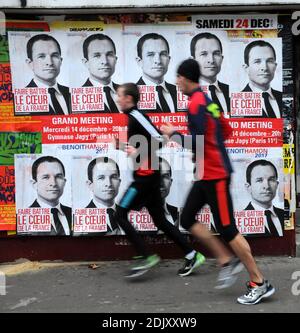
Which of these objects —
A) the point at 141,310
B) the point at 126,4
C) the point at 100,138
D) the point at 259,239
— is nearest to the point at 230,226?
the point at 141,310

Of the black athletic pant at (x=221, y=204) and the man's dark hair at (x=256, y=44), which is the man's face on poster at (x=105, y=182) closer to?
the black athletic pant at (x=221, y=204)

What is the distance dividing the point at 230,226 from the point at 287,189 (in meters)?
1.64

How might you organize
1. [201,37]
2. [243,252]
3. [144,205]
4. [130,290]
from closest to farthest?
[243,252] → [130,290] → [144,205] → [201,37]

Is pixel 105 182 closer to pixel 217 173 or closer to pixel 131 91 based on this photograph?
pixel 131 91

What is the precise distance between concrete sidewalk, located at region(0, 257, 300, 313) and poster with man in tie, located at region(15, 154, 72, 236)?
429 millimetres

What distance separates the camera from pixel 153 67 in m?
5.97

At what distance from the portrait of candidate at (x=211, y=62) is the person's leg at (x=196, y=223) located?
1.37 m

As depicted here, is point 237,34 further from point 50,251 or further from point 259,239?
point 50,251

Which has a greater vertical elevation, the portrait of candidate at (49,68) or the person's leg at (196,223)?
the portrait of candidate at (49,68)

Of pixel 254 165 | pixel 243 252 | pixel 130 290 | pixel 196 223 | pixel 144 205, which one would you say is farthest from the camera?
pixel 254 165

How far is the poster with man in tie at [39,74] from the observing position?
596cm

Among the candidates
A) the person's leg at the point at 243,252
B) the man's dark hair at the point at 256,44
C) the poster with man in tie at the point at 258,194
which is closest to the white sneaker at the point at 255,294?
the person's leg at the point at 243,252

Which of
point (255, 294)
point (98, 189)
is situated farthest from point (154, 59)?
point (255, 294)

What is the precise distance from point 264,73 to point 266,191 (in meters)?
1.27
